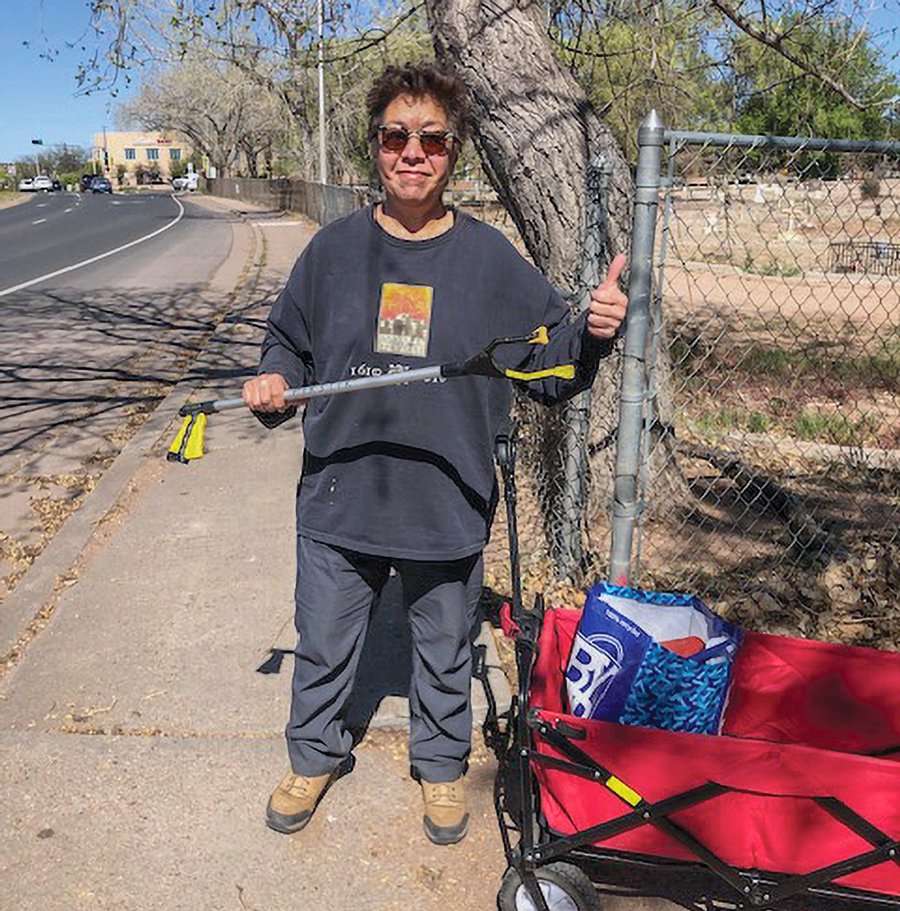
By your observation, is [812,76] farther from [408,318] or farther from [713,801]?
[713,801]

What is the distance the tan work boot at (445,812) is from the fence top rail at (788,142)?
1.98m

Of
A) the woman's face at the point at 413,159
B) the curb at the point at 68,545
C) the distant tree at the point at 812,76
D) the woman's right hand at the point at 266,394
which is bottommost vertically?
the curb at the point at 68,545

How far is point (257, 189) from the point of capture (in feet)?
176

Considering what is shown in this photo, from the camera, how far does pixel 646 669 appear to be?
245 cm

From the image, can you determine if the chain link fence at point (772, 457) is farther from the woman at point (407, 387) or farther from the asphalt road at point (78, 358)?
the asphalt road at point (78, 358)

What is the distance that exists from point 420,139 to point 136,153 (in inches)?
6008

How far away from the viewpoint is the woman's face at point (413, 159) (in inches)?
93.3

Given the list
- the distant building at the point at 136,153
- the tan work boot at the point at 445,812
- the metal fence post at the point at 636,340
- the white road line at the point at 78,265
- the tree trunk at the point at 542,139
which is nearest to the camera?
the tan work boot at the point at 445,812

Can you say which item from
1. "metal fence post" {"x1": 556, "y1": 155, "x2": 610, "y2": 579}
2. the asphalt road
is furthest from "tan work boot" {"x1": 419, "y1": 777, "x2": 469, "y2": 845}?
the asphalt road

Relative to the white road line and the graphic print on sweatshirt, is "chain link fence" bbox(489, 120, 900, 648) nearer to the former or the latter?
the graphic print on sweatshirt

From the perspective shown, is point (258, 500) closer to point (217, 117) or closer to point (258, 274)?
point (258, 274)

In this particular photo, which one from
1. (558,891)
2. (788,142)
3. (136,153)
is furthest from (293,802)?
(136,153)

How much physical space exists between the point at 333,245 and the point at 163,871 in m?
1.64

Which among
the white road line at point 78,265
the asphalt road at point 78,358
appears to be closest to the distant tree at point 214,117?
the white road line at point 78,265
